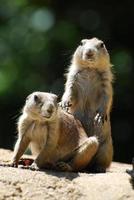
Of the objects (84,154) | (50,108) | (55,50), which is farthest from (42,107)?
(55,50)

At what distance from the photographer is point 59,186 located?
14711 millimetres

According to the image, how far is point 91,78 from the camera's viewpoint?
17.3m

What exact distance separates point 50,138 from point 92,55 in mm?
2226

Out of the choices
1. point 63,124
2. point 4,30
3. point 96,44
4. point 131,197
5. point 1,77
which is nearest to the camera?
point 131,197

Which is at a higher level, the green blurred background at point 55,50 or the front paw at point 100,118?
the green blurred background at point 55,50

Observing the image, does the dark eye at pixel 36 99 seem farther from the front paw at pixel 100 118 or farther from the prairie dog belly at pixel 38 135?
the front paw at pixel 100 118

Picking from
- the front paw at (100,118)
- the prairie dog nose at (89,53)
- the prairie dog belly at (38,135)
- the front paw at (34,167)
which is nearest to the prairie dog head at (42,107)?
the prairie dog belly at (38,135)

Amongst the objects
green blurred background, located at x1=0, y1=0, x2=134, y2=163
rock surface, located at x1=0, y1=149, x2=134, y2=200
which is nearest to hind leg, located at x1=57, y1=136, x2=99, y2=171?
rock surface, located at x1=0, y1=149, x2=134, y2=200

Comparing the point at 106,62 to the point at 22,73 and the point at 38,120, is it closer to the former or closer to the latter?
the point at 38,120

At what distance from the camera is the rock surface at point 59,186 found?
47.3ft

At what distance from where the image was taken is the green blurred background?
24.5 meters

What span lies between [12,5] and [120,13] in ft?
9.33

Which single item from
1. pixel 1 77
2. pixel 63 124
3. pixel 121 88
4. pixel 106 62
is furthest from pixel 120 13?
pixel 63 124

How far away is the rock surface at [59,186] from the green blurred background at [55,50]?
357 inches
